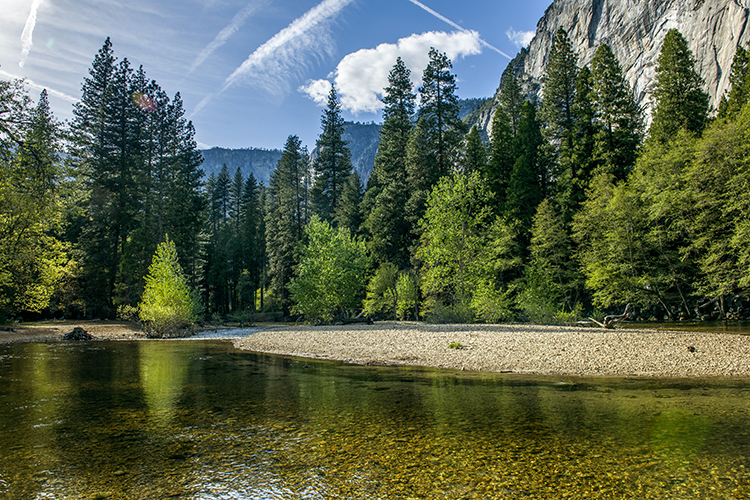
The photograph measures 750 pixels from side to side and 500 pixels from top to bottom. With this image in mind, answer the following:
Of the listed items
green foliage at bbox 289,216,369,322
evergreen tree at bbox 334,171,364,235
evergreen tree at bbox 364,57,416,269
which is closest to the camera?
→ green foliage at bbox 289,216,369,322

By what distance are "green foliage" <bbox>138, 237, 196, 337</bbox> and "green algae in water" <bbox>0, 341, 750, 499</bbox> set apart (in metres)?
15.6

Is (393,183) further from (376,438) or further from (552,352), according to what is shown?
(376,438)

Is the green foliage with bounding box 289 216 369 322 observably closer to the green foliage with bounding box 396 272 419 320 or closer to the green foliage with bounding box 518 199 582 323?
the green foliage with bounding box 396 272 419 320

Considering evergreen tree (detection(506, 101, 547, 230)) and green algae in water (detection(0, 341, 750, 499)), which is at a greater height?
evergreen tree (detection(506, 101, 547, 230))

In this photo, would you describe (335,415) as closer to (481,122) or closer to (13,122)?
(13,122)

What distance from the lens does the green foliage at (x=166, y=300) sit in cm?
2616

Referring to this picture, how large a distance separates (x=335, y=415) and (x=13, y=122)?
1083 cm

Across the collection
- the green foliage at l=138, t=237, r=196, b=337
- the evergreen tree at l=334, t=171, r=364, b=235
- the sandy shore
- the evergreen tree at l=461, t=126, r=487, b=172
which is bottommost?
the sandy shore

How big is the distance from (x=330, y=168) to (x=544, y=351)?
40.0 m

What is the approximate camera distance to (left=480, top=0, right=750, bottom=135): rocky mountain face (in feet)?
168

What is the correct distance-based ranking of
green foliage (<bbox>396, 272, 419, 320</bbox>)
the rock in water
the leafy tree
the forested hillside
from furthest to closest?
1. green foliage (<bbox>396, 272, 419, 320</bbox>)
2. the rock in water
3. the forested hillside
4. the leafy tree

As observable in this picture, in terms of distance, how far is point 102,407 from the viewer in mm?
8172

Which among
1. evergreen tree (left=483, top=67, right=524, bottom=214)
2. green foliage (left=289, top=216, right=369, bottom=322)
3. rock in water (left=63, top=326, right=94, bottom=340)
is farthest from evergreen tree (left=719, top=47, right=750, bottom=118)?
rock in water (left=63, top=326, right=94, bottom=340)

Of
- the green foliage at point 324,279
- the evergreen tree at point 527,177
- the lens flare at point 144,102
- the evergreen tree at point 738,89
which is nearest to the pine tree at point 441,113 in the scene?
the evergreen tree at point 527,177
